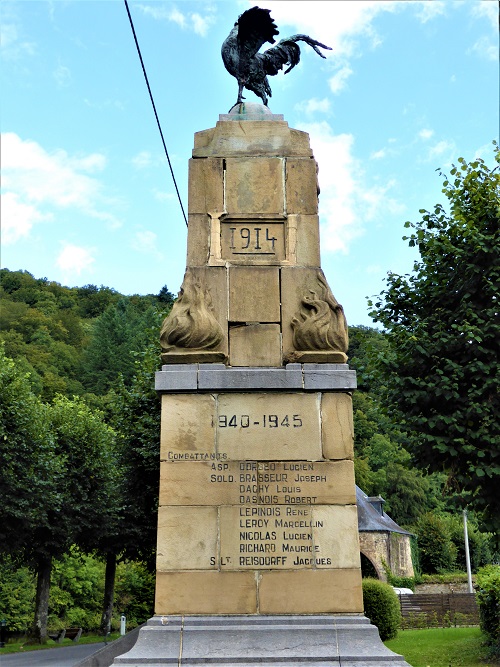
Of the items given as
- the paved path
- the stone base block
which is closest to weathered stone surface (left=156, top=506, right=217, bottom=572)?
the stone base block

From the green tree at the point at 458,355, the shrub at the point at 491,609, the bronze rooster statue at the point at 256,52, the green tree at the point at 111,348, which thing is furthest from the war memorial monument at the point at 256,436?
the green tree at the point at 111,348

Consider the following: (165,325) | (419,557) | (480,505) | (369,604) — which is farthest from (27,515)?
(419,557)

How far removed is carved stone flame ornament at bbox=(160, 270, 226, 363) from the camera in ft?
27.4

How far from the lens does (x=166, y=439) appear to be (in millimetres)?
7988

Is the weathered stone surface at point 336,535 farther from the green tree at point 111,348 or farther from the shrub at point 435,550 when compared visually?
the green tree at point 111,348

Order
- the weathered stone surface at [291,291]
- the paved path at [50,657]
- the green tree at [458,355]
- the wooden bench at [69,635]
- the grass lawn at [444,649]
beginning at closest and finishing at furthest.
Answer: the weathered stone surface at [291,291]
the green tree at [458,355]
the grass lawn at [444,649]
the paved path at [50,657]
the wooden bench at [69,635]

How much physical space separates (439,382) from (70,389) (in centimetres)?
5680

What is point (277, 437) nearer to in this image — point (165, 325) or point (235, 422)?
point (235, 422)

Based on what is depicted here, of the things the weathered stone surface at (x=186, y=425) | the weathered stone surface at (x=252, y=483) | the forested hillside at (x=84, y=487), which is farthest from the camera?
the forested hillside at (x=84, y=487)

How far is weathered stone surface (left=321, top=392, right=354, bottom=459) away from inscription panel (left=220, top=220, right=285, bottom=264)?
186cm

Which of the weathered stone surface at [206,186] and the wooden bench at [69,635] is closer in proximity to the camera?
the weathered stone surface at [206,186]

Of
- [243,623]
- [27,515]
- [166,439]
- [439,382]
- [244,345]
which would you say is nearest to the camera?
[243,623]

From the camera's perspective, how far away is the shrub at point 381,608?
21531 millimetres

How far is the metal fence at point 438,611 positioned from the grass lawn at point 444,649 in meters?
8.23
